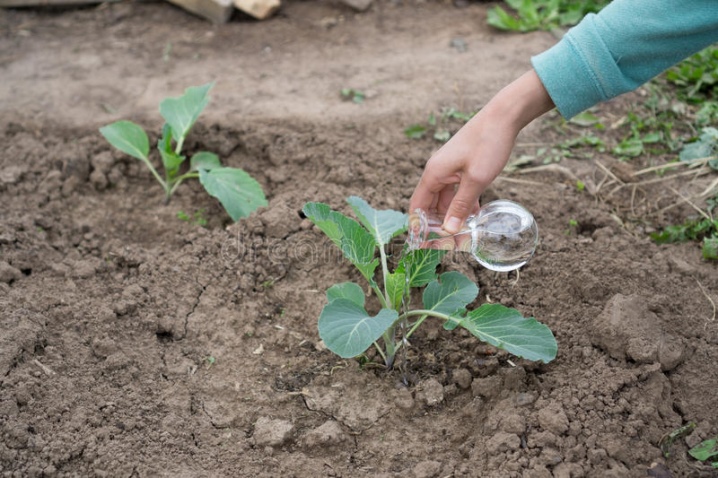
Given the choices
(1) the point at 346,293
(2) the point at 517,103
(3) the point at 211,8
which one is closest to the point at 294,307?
(1) the point at 346,293

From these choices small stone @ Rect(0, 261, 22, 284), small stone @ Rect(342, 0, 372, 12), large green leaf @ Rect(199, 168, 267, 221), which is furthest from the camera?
small stone @ Rect(342, 0, 372, 12)

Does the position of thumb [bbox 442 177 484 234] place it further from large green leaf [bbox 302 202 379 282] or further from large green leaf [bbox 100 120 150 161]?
large green leaf [bbox 100 120 150 161]

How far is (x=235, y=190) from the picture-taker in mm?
2980

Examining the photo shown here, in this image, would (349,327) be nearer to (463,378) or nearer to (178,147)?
(463,378)

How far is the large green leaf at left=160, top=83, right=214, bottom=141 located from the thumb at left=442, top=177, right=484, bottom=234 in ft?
4.80

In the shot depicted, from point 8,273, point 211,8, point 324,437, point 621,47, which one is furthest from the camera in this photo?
point 211,8

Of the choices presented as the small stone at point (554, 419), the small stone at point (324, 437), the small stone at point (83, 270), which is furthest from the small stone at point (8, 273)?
the small stone at point (554, 419)

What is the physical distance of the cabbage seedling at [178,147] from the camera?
9.91ft

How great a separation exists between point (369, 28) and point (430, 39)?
1.24ft

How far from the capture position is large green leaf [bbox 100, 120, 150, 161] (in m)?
3.15

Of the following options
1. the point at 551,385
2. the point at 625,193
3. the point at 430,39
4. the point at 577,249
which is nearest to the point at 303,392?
the point at 551,385

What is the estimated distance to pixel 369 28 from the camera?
434 centimetres

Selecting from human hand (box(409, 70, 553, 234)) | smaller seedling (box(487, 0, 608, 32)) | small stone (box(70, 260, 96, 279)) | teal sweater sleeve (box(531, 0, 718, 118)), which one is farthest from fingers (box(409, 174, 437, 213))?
smaller seedling (box(487, 0, 608, 32))

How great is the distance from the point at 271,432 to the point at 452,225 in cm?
82
